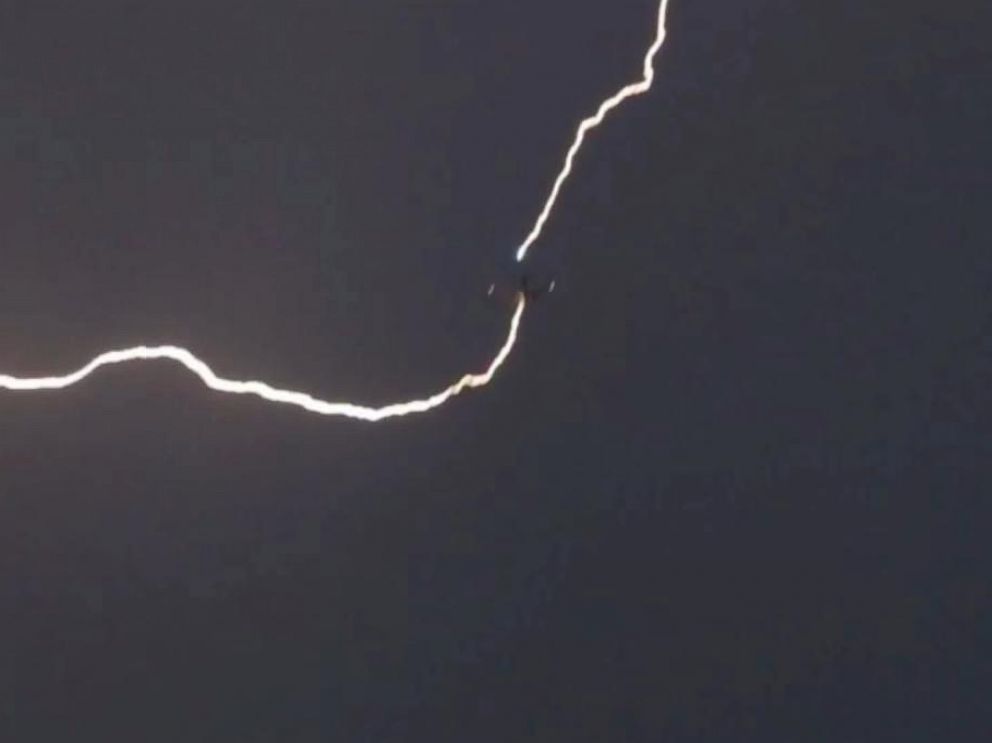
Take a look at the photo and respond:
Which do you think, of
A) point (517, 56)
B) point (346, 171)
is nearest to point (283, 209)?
point (346, 171)

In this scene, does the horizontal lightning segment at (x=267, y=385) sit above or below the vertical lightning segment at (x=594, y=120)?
below

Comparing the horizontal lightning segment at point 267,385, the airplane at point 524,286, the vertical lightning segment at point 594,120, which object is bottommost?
the horizontal lightning segment at point 267,385

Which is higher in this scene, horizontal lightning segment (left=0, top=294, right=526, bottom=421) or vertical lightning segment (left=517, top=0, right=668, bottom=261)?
vertical lightning segment (left=517, top=0, right=668, bottom=261)

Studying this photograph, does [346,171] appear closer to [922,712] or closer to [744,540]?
[744,540]

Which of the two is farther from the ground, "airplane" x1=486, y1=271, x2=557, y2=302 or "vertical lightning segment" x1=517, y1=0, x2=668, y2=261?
"vertical lightning segment" x1=517, y1=0, x2=668, y2=261

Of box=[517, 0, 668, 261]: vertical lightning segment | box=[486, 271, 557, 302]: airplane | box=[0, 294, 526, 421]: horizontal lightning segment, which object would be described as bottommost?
box=[0, 294, 526, 421]: horizontal lightning segment

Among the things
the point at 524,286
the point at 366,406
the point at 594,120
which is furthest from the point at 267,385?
the point at 594,120

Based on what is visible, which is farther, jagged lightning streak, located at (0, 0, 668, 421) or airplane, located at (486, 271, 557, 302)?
airplane, located at (486, 271, 557, 302)

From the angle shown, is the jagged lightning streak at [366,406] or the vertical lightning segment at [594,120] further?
the vertical lightning segment at [594,120]
